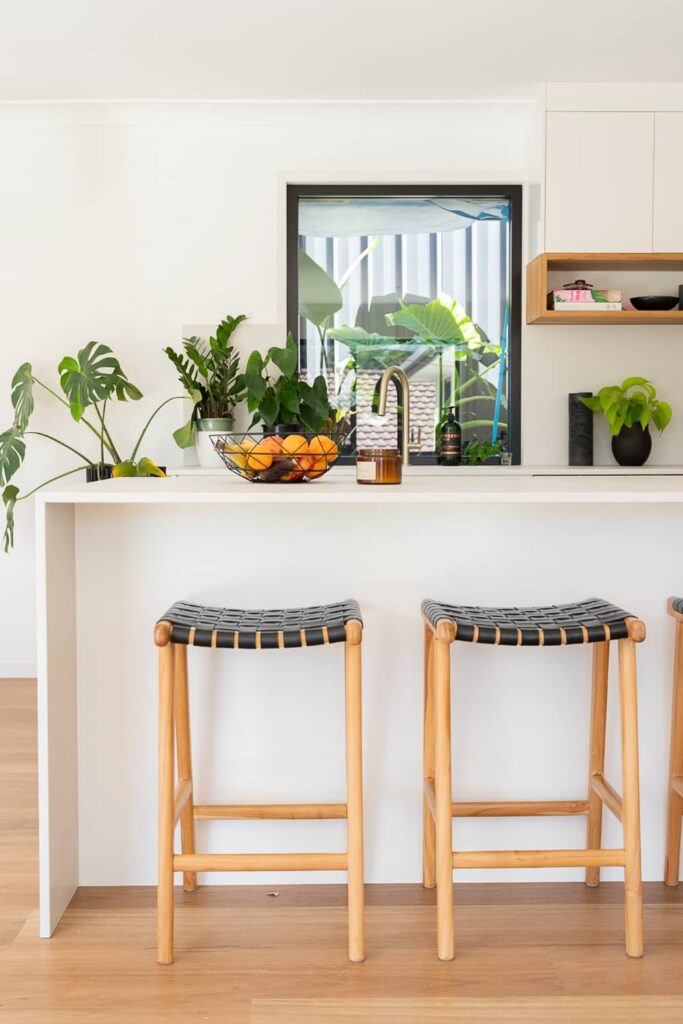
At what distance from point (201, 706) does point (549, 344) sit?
2821 mm

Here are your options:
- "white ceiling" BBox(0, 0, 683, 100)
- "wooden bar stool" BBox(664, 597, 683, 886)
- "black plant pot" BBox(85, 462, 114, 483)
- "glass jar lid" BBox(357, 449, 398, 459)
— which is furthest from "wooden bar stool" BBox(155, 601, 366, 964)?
"black plant pot" BBox(85, 462, 114, 483)

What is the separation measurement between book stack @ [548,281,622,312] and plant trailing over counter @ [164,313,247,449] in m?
1.43

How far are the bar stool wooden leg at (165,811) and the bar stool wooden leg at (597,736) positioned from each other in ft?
3.05

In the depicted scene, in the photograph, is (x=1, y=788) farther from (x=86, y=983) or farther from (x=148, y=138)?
(x=148, y=138)

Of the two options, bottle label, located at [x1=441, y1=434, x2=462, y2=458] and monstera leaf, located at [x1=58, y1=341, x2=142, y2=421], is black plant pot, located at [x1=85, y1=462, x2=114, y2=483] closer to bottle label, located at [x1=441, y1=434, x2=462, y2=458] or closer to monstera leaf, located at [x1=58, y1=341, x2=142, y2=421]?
monstera leaf, located at [x1=58, y1=341, x2=142, y2=421]

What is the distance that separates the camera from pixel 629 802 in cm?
184

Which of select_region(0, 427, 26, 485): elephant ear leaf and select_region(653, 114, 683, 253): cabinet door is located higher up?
select_region(653, 114, 683, 253): cabinet door

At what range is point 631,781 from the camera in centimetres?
184

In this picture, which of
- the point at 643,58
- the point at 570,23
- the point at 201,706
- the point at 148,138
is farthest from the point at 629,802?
the point at 148,138

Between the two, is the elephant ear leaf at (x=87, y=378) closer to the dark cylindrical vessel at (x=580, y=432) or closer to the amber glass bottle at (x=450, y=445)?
the amber glass bottle at (x=450, y=445)

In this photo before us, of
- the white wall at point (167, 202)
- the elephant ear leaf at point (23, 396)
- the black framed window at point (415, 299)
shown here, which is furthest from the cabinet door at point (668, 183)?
the elephant ear leaf at point (23, 396)

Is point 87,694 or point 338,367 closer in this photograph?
point 87,694

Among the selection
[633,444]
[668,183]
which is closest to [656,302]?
[668,183]

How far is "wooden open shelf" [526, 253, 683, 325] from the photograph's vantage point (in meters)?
3.99
